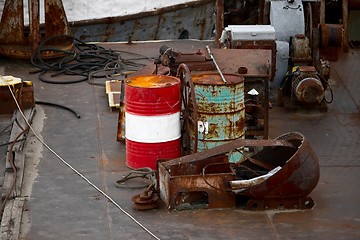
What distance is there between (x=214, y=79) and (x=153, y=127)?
726 millimetres

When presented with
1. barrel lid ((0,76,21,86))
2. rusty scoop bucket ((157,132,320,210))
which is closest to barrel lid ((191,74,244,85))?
rusty scoop bucket ((157,132,320,210))

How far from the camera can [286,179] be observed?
6.75 m

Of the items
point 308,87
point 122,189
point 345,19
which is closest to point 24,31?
point 345,19

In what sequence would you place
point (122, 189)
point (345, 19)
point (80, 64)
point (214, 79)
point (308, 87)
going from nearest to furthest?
1. point (122, 189)
2. point (214, 79)
3. point (308, 87)
4. point (80, 64)
5. point (345, 19)

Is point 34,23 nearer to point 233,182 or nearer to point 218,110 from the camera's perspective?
point 218,110

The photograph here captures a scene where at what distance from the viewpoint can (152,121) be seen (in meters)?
7.60

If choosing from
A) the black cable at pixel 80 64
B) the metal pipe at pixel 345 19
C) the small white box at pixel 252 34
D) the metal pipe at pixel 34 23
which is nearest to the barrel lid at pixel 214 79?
the small white box at pixel 252 34

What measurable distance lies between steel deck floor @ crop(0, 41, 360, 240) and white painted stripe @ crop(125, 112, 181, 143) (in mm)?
400

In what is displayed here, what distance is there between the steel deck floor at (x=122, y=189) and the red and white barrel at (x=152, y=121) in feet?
0.97

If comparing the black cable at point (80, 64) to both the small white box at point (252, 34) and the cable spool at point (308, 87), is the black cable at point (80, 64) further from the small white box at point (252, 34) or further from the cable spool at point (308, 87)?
the cable spool at point (308, 87)

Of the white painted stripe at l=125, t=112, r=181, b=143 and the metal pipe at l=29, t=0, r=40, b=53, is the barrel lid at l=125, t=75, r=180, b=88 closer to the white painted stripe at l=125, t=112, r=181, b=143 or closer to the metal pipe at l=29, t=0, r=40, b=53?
the white painted stripe at l=125, t=112, r=181, b=143

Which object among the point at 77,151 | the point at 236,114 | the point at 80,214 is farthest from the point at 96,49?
the point at 80,214

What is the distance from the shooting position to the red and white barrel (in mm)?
7570

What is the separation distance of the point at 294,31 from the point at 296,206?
388 centimetres
